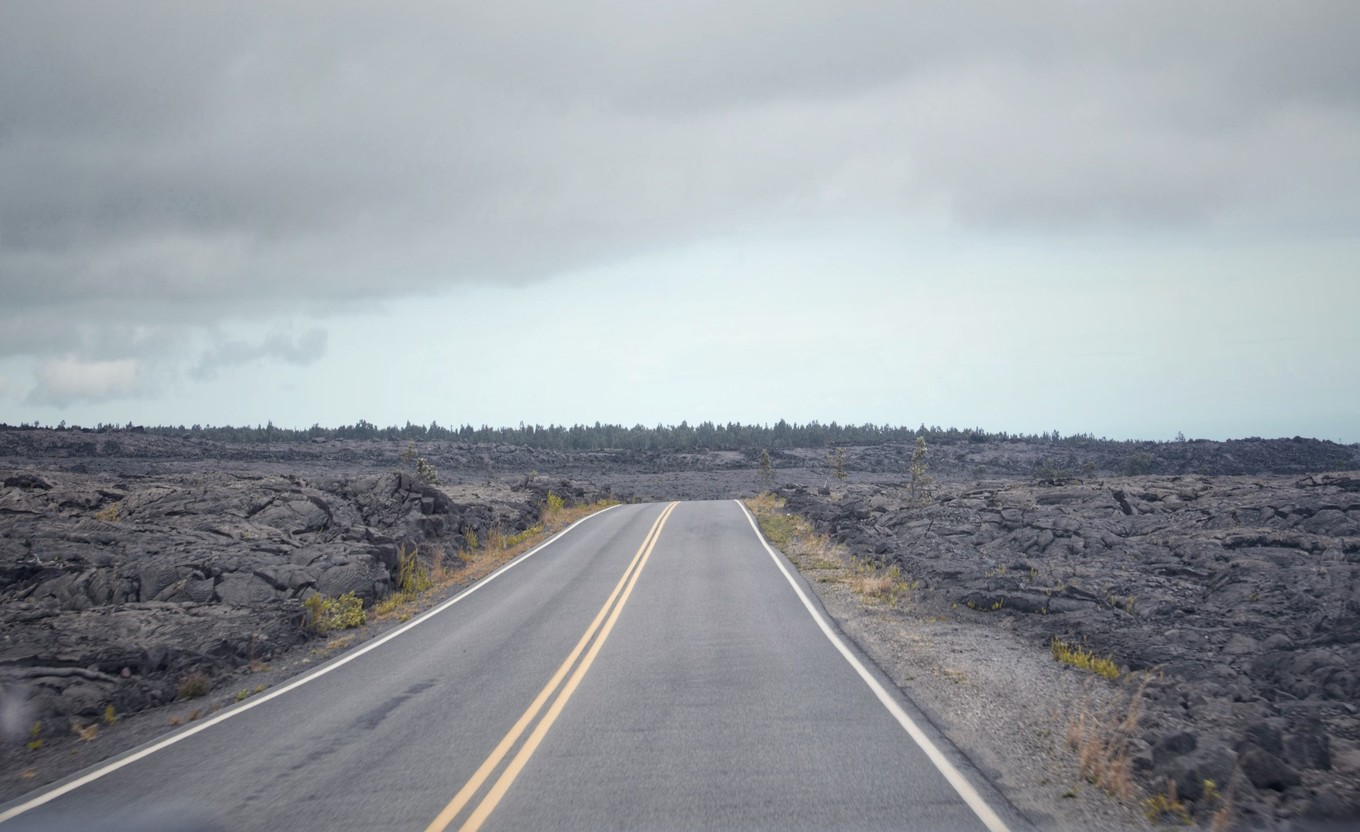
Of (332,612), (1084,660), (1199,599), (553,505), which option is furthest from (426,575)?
(553,505)

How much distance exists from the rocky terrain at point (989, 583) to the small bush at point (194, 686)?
5.0 inches

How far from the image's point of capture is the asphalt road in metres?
6.14

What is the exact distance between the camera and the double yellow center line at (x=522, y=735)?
6137 millimetres

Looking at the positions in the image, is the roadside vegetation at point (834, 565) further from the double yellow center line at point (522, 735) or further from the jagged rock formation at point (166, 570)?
the jagged rock formation at point (166, 570)

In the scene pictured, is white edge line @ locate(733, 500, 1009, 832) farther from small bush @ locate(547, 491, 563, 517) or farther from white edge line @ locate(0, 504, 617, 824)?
small bush @ locate(547, 491, 563, 517)

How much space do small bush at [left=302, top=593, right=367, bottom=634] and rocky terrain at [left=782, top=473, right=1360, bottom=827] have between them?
10785mm

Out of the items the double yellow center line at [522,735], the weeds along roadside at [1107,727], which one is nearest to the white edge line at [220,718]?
the double yellow center line at [522,735]

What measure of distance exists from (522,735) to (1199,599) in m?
13.5

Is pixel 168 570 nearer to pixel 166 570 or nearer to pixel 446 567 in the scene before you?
pixel 166 570

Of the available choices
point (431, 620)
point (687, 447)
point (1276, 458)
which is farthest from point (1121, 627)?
point (687, 447)

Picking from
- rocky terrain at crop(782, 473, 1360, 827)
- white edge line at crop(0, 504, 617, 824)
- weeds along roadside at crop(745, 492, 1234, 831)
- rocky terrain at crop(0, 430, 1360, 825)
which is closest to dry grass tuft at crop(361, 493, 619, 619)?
rocky terrain at crop(0, 430, 1360, 825)

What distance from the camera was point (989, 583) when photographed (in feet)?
53.6

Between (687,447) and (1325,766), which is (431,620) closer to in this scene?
(1325,766)

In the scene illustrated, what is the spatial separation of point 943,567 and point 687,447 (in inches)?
4215
